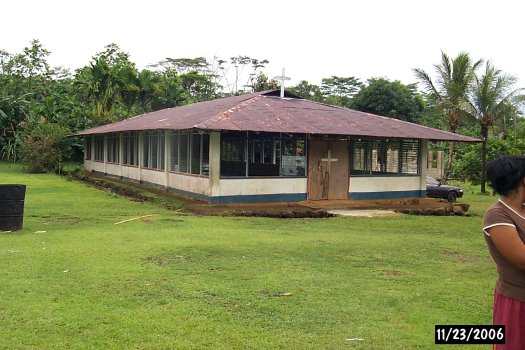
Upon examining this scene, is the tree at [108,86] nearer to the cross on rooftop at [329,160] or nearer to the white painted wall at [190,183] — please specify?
the white painted wall at [190,183]

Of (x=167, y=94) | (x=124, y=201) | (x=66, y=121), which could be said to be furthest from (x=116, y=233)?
(x=167, y=94)

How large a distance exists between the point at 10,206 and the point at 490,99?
21.3 metres

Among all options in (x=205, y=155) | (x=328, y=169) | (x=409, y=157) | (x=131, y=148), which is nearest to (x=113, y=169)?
(x=131, y=148)

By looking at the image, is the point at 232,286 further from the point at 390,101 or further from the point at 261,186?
the point at 390,101

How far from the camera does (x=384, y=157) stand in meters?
19.5

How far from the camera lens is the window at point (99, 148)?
30.8 m

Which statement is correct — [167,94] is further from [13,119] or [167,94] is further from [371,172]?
[371,172]

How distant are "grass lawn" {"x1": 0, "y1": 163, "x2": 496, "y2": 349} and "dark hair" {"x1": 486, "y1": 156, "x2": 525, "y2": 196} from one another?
83.3 inches

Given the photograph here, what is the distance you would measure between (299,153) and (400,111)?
2266cm

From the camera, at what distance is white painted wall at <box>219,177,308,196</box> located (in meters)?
16.4

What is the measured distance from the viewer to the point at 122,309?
573 cm

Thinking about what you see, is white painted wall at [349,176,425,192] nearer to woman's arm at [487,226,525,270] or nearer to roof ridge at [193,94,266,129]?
roof ridge at [193,94,266,129]

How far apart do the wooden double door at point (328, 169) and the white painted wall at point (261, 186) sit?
0.46m

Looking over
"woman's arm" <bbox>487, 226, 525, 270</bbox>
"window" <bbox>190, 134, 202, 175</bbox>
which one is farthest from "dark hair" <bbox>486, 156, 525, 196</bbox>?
"window" <bbox>190, 134, 202, 175</bbox>
